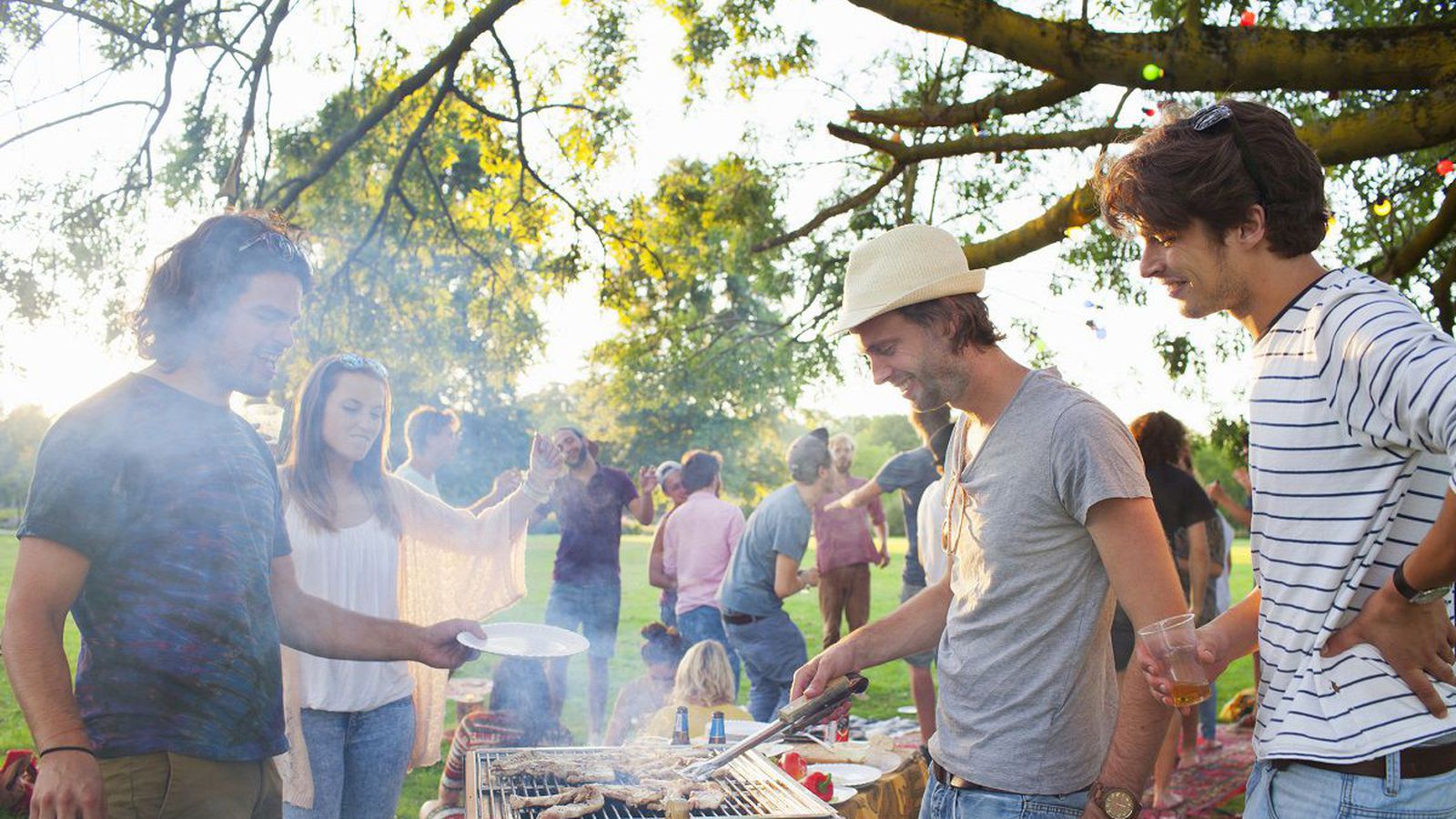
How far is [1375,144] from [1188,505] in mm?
1983

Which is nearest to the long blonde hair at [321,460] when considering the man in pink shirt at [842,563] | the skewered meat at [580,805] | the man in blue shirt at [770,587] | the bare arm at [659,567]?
the skewered meat at [580,805]

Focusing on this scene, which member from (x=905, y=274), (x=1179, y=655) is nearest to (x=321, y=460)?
(x=905, y=274)

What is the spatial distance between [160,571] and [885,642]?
63.4 inches

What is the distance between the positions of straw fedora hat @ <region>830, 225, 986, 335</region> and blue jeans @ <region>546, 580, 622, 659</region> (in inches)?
223

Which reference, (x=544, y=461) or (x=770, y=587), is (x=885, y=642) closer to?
(x=544, y=461)

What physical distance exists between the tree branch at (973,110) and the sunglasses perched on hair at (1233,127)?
10.4 feet

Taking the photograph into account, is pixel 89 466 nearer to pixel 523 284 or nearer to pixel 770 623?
pixel 770 623

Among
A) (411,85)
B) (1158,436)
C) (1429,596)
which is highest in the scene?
(411,85)

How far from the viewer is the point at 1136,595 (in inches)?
74.8

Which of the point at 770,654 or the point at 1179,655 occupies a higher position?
the point at 770,654

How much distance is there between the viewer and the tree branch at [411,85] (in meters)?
6.24

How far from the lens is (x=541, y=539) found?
126 feet

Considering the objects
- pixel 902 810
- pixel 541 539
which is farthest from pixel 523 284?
pixel 541 539

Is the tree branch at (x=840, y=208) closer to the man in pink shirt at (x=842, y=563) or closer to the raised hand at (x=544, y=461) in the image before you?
the raised hand at (x=544, y=461)
